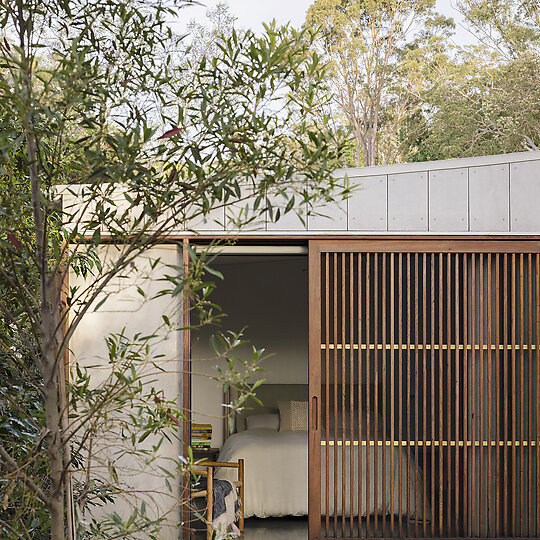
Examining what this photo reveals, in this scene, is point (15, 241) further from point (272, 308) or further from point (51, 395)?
point (272, 308)

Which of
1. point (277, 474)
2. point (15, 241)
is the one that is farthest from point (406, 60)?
point (15, 241)

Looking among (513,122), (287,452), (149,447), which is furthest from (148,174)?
(513,122)

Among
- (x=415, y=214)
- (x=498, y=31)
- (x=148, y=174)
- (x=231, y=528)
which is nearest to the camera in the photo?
(x=148, y=174)

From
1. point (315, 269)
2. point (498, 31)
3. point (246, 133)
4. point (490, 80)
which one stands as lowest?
point (315, 269)

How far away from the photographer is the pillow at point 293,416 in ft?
24.0

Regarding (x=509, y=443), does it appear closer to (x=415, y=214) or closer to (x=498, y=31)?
(x=415, y=214)

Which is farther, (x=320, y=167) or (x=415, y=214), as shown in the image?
(x=415, y=214)

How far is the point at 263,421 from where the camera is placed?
7.62m

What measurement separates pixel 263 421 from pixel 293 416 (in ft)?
1.35

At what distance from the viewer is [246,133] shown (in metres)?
2.00

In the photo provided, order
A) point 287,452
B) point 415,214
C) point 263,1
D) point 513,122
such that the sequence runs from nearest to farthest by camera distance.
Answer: point 415,214, point 287,452, point 513,122, point 263,1

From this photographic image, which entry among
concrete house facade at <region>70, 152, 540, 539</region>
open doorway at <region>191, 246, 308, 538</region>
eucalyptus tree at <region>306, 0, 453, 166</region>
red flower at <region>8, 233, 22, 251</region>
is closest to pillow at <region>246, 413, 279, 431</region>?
open doorway at <region>191, 246, 308, 538</region>

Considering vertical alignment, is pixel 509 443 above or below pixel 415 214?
below

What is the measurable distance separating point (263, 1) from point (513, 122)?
23.1ft
